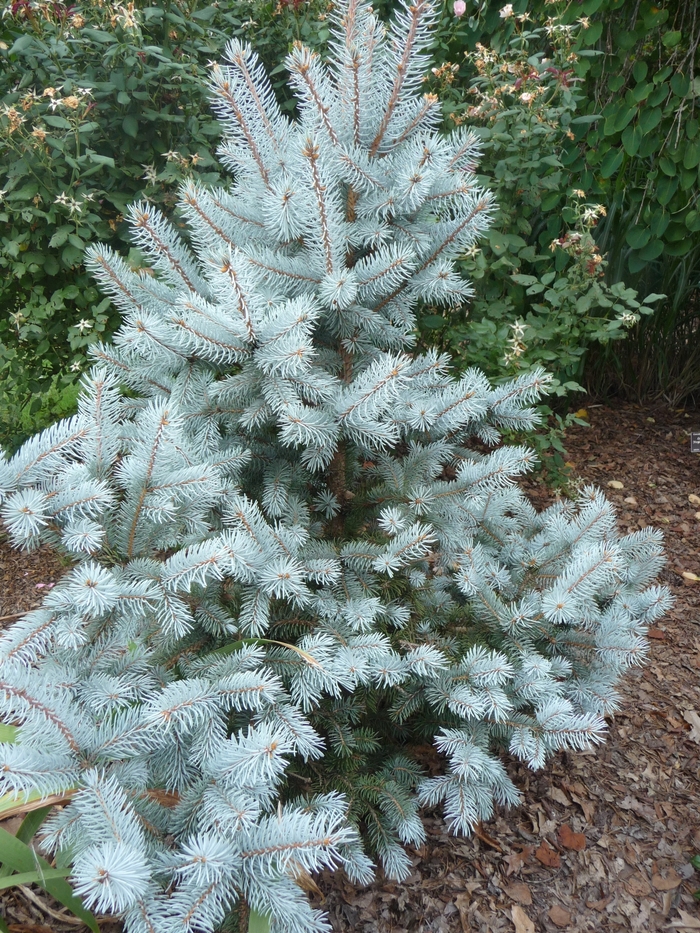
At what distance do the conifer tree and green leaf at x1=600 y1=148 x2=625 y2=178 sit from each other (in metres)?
1.83

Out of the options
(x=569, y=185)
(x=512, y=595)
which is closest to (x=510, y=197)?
(x=569, y=185)

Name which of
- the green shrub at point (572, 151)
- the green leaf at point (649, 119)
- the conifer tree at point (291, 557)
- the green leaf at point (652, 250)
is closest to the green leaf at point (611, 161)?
the green shrub at point (572, 151)

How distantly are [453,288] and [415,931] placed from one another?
1.33 metres

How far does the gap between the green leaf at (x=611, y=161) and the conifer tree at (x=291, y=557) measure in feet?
6.01

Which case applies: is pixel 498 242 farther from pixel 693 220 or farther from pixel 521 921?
pixel 521 921

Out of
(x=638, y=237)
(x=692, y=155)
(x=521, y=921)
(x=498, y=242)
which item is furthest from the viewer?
(x=638, y=237)

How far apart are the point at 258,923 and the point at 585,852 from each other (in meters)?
0.93

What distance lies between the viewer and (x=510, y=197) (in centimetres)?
272

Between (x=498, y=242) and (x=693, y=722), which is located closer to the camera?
A: (x=693, y=722)

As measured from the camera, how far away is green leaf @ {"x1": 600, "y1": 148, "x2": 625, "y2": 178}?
9.60ft

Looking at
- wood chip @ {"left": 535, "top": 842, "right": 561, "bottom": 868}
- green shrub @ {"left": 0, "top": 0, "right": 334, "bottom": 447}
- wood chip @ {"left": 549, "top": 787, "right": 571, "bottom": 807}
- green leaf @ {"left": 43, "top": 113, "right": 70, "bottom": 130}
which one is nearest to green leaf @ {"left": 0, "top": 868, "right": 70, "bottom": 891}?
wood chip @ {"left": 535, "top": 842, "right": 561, "bottom": 868}

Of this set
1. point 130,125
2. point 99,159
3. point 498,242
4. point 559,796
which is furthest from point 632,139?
point 559,796

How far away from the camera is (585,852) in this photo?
1636 mm

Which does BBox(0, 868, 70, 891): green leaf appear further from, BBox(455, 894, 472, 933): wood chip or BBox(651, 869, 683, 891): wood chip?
BBox(651, 869, 683, 891): wood chip
